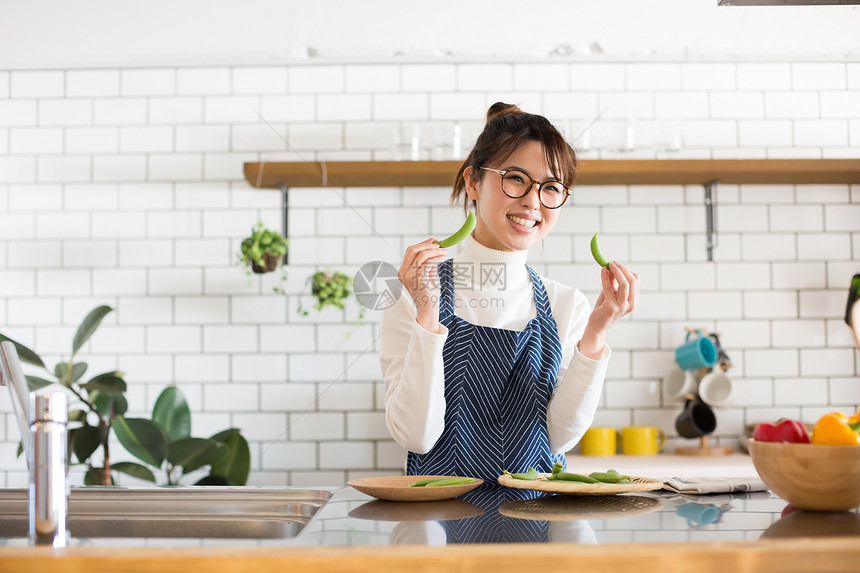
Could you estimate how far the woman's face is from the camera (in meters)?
1.67

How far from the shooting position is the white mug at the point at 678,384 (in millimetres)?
2977

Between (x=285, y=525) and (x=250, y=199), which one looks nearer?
(x=285, y=525)

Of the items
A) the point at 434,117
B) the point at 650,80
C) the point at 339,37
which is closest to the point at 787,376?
the point at 650,80

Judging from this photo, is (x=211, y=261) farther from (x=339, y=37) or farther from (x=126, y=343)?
(x=339, y=37)

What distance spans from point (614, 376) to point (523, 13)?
1.55 meters

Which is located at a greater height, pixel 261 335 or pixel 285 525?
pixel 261 335

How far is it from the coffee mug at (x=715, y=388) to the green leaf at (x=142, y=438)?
2031 millimetres

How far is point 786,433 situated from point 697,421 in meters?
2.00

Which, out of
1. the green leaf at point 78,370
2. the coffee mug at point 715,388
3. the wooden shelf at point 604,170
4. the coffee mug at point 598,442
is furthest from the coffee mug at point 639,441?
the green leaf at point 78,370

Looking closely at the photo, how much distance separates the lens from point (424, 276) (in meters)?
1.44

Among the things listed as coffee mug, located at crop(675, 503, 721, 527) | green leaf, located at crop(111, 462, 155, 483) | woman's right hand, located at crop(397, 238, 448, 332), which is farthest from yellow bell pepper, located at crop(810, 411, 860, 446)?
green leaf, located at crop(111, 462, 155, 483)

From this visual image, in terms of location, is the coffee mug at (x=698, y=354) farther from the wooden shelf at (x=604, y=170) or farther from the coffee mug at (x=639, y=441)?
the wooden shelf at (x=604, y=170)

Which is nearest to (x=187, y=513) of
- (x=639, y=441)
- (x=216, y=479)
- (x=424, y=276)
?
(x=424, y=276)

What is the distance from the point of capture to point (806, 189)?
125 inches
